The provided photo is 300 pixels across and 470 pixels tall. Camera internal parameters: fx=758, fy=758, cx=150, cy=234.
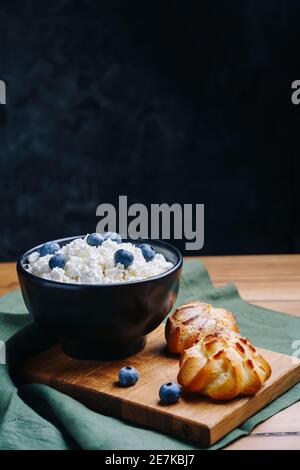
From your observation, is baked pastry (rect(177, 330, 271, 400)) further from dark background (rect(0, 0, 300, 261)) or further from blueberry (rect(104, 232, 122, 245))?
dark background (rect(0, 0, 300, 261))

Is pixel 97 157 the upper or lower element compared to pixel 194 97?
lower

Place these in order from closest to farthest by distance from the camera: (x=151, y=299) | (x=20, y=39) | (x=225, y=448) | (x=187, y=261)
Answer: (x=225, y=448) → (x=151, y=299) → (x=187, y=261) → (x=20, y=39)

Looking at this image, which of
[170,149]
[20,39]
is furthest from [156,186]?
[20,39]

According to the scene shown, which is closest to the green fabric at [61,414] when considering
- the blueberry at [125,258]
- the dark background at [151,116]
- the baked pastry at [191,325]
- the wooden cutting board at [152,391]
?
the wooden cutting board at [152,391]

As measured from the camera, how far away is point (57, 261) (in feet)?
5.02

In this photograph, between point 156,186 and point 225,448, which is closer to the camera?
point 225,448

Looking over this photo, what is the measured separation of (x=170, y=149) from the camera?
3.03 metres

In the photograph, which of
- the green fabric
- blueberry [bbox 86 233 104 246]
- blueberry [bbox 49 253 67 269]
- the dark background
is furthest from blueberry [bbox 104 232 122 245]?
the dark background

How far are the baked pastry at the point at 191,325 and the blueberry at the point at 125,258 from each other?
171mm

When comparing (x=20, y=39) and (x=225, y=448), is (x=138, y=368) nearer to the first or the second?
(x=225, y=448)

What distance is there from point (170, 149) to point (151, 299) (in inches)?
62.7

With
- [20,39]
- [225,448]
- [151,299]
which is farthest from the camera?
[20,39]

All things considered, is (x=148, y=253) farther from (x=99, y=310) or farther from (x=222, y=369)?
(x=222, y=369)

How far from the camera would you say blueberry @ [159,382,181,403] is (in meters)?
1.36
